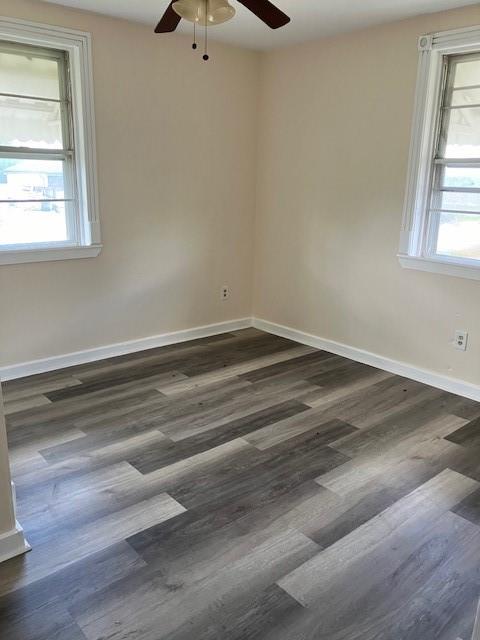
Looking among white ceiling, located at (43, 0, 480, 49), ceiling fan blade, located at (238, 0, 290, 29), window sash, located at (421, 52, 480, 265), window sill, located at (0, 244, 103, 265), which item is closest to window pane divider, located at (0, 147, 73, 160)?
window sill, located at (0, 244, 103, 265)

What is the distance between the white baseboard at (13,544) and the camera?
197cm

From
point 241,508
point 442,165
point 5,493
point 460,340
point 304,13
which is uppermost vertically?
point 304,13

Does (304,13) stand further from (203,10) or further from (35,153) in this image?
(35,153)

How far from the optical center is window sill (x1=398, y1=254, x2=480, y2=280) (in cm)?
337

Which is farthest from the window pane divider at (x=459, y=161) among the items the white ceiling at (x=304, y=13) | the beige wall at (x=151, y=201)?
the beige wall at (x=151, y=201)

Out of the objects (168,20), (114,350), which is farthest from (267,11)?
(114,350)

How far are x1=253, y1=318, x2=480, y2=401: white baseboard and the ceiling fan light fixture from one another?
2.59 m

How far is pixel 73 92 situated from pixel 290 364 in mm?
2435

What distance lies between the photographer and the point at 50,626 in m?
1.70

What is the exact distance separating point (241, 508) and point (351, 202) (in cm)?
253

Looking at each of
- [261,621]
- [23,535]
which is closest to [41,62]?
[23,535]

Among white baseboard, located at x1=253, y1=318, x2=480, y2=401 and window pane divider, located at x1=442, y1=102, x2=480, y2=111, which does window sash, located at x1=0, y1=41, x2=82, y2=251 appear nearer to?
white baseboard, located at x1=253, y1=318, x2=480, y2=401

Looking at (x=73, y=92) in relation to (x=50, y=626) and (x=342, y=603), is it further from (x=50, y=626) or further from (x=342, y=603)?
(x=342, y=603)

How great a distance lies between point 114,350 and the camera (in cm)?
412
